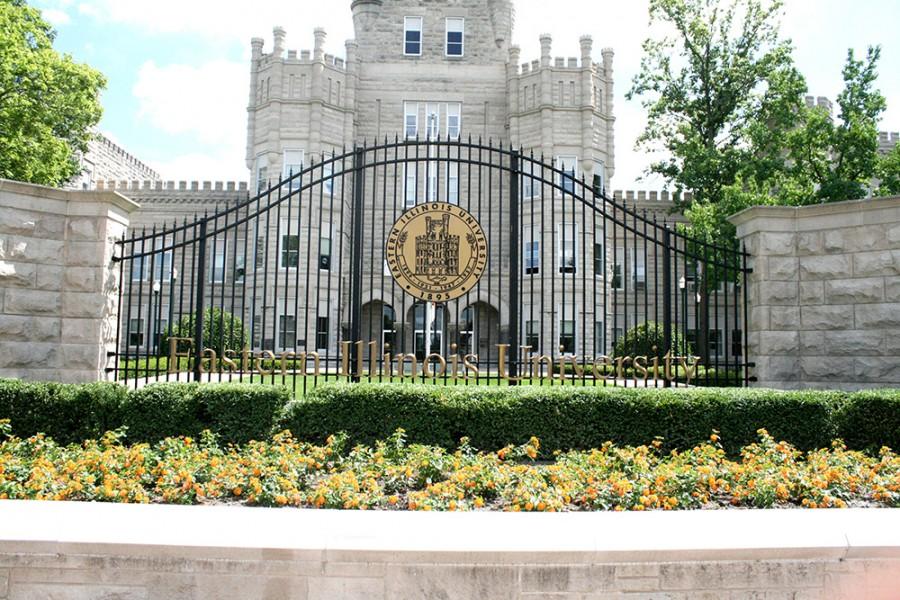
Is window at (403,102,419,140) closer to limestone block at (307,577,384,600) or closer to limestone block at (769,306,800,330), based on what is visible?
limestone block at (769,306,800,330)

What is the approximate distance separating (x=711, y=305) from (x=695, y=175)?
5659mm

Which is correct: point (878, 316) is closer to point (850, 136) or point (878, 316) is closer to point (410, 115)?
point (850, 136)

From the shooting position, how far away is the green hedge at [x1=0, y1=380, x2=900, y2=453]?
25.1ft

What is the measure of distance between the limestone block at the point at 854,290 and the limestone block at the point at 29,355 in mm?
10686

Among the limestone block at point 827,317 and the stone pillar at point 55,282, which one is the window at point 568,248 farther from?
the stone pillar at point 55,282

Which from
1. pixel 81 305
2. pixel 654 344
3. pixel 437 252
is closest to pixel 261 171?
pixel 654 344

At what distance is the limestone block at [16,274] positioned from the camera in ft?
28.3

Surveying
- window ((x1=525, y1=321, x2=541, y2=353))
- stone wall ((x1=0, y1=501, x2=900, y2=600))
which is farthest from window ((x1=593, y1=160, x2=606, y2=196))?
stone wall ((x1=0, y1=501, x2=900, y2=600))

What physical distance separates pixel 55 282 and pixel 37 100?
16.4 metres

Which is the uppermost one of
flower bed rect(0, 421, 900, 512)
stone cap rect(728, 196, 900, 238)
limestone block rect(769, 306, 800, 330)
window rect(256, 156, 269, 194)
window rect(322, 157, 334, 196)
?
window rect(256, 156, 269, 194)

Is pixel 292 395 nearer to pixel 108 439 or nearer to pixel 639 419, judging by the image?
pixel 108 439

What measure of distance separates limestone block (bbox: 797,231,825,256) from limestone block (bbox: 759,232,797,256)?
0.09 m

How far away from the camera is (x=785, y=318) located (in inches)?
370

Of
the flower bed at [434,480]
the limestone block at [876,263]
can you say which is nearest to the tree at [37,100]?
the flower bed at [434,480]
